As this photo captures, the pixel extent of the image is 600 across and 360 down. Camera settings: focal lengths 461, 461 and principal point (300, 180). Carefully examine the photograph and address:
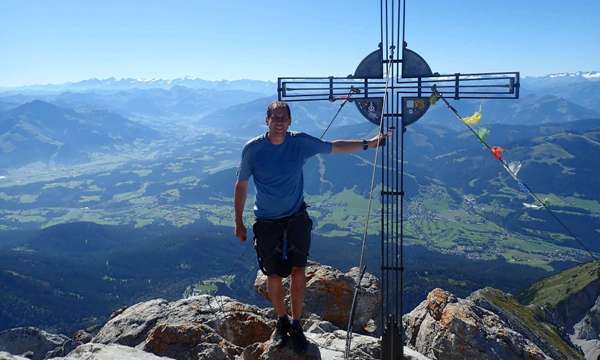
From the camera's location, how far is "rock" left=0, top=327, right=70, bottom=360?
22078mm

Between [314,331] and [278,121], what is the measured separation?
7059mm

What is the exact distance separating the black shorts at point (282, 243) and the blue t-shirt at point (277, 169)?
175 millimetres

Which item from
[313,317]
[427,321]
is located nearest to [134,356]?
[313,317]

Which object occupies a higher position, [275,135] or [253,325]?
[275,135]

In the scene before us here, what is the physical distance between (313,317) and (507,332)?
5.81 metres

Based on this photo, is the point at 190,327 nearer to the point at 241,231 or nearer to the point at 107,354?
the point at 107,354

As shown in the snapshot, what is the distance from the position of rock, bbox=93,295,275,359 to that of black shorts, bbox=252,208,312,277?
11.5ft

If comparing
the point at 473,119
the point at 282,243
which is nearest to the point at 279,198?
the point at 282,243

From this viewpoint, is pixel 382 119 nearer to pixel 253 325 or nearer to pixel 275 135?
pixel 275 135

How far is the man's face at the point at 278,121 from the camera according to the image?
841 cm

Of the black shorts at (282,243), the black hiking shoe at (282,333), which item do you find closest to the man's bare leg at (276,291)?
the black shorts at (282,243)

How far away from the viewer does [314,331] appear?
12977 mm

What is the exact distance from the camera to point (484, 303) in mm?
20438

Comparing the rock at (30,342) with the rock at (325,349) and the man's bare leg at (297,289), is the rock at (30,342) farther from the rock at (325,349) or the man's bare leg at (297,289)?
the man's bare leg at (297,289)
